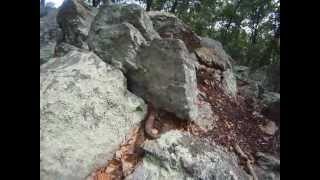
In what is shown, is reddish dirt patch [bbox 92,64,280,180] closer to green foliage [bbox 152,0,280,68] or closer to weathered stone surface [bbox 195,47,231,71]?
weathered stone surface [bbox 195,47,231,71]

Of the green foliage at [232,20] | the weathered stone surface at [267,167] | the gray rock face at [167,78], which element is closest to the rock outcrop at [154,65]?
the gray rock face at [167,78]

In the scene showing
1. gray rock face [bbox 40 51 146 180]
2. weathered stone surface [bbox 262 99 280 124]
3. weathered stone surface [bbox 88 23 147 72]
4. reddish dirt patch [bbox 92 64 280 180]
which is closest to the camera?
gray rock face [bbox 40 51 146 180]

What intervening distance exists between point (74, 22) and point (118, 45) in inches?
79.7

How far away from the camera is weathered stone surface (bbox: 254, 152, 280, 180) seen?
4641mm

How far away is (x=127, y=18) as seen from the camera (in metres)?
6.57

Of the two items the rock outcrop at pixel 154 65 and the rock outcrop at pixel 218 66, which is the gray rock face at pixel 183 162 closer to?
the rock outcrop at pixel 154 65

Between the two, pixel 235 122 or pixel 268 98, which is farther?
pixel 268 98

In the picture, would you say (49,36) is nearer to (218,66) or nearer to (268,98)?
(218,66)

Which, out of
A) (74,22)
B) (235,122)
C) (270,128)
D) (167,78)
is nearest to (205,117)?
(235,122)

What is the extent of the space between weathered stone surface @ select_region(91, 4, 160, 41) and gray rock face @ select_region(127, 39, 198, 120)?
1.15 m

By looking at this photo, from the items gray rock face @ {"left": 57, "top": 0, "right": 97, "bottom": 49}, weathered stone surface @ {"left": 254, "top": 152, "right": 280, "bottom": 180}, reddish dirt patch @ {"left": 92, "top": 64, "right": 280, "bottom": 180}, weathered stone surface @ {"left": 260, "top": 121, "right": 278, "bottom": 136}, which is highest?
gray rock face @ {"left": 57, "top": 0, "right": 97, "bottom": 49}

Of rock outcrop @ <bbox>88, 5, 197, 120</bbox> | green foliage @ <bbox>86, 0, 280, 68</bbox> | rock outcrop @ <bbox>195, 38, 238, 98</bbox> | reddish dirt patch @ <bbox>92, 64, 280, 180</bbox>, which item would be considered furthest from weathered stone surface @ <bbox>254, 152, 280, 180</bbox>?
green foliage @ <bbox>86, 0, 280, 68</bbox>
